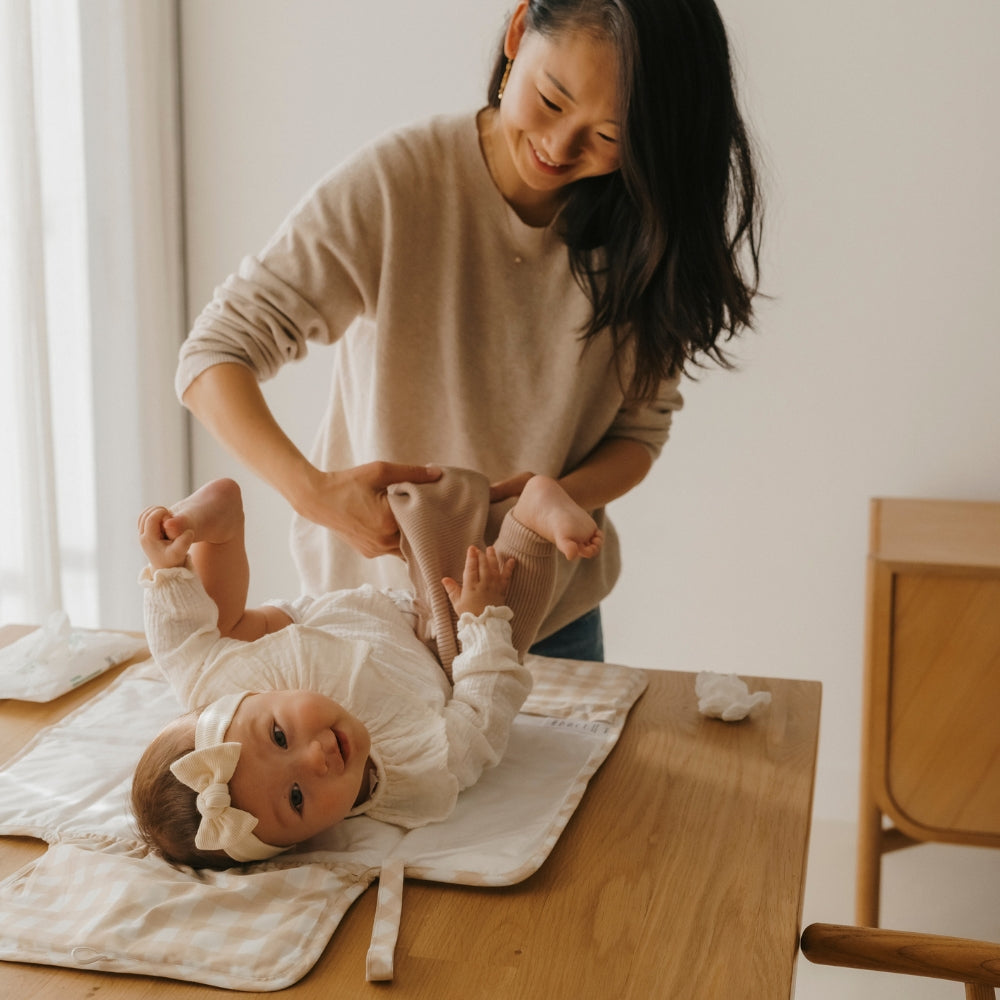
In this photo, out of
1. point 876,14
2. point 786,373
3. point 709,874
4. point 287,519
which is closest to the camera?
point 709,874

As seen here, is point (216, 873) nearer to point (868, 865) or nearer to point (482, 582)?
point (482, 582)

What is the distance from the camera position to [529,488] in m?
1.30

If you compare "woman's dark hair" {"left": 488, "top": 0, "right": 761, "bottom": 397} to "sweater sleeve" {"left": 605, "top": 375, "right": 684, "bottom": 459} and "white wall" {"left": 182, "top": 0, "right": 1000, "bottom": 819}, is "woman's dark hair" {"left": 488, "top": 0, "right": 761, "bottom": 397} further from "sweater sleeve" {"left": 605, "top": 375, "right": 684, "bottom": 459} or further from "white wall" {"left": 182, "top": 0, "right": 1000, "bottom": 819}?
"white wall" {"left": 182, "top": 0, "right": 1000, "bottom": 819}

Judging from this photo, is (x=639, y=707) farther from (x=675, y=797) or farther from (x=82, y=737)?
(x=82, y=737)

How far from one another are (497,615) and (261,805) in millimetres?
342

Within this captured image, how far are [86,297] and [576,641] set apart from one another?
1.42 m

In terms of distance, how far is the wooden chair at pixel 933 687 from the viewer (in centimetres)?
204

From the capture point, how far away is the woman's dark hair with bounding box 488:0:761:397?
1.17m

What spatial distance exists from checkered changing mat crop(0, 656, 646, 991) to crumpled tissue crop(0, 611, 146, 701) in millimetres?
65

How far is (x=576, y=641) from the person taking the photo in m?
1.71

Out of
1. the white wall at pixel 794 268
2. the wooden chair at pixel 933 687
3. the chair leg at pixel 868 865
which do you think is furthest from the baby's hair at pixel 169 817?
the white wall at pixel 794 268

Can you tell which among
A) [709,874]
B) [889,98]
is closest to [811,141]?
[889,98]

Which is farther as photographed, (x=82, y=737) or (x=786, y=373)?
(x=786, y=373)

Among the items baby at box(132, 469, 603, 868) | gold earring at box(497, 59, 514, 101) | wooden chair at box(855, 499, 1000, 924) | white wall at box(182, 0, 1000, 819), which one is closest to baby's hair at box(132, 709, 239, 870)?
baby at box(132, 469, 603, 868)
